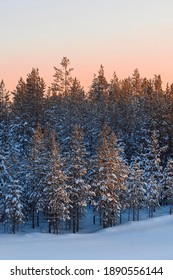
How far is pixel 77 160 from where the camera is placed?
48312mm

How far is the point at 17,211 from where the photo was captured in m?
46.0

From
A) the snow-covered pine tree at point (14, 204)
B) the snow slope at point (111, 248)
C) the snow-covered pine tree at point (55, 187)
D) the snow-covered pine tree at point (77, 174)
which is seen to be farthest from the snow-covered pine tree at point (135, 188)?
the snow-covered pine tree at point (14, 204)

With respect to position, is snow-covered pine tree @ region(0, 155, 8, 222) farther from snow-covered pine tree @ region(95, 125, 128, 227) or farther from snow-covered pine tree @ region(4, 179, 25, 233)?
snow-covered pine tree @ region(95, 125, 128, 227)

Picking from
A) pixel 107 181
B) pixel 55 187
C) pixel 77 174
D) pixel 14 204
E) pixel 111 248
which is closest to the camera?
pixel 111 248

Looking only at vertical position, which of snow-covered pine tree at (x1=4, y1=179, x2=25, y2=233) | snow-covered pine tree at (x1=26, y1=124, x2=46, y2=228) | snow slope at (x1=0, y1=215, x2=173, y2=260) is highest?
snow-covered pine tree at (x1=26, y1=124, x2=46, y2=228)

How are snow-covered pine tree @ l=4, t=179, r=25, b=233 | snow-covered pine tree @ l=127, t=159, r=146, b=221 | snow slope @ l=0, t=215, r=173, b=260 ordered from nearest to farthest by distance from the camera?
snow slope @ l=0, t=215, r=173, b=260 → snow-covered pine tree @ l=4, t=179, r=25, b=233 → snow-covered pine tree @ l=127, t=159, r=146, b=221

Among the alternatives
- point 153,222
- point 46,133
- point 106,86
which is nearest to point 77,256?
point 153,222

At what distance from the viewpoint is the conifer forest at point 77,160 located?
47281mm

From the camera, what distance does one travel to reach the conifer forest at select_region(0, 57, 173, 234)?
47.3 m

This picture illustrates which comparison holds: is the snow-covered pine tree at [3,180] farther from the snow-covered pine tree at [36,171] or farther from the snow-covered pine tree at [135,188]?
the snow-covered pine tree at [135,188]

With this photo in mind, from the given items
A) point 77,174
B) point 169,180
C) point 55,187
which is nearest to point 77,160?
point 77,174

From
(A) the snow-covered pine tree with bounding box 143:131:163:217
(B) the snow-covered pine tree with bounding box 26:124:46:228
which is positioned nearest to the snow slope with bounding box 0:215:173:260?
(A) the snow-covered pine tree with bounding box 143:131:163:217

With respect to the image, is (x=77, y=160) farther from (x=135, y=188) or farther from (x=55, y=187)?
(x=135, y=188)

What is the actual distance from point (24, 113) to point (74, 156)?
630 inches
